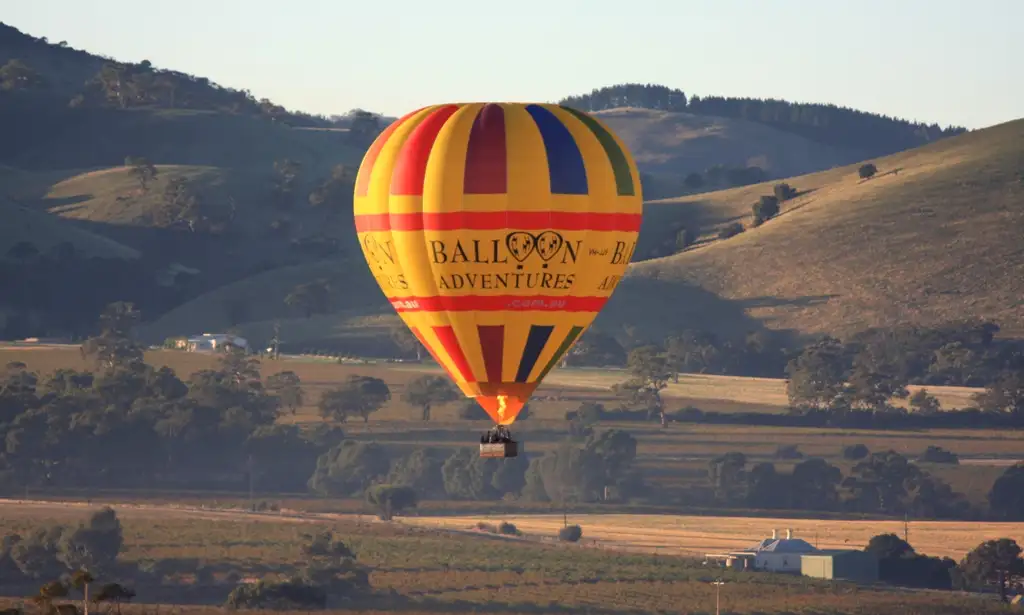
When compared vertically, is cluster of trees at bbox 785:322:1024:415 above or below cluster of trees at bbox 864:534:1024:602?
above

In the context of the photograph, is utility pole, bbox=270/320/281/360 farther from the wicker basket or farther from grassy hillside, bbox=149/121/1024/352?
the wicker basket

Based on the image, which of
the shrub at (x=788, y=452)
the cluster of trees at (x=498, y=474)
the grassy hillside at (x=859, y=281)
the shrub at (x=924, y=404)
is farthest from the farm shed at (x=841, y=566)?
the grassy hillside at (x=859, y=281)

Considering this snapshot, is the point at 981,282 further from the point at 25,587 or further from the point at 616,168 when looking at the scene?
the point at 616,168

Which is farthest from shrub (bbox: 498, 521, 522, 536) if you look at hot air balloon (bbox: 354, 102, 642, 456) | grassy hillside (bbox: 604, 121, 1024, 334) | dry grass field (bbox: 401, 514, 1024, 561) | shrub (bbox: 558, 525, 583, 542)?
grassy hillside (bbox: 604, 121, 1024, 334)

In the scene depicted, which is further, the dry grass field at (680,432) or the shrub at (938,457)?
the dry grass field at (680,432)

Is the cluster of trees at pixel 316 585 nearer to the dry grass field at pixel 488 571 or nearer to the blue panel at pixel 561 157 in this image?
the dry grass field at pixel 488 571

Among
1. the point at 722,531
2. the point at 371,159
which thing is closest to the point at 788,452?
the point at 722,531

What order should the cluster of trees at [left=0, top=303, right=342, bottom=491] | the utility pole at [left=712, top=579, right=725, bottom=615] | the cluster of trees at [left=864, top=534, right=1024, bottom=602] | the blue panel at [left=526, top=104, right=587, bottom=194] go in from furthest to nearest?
the cluster of trees at [left=0, top=303, right=342, bottom=491] → the cluster of trees at [left=864, top=534, right=1024, bottom=602] → the utility pole at [left=712, top=579, right=725, bottom=615] → the blue panel at [left=526, top=104, right=587, bottom=194]
